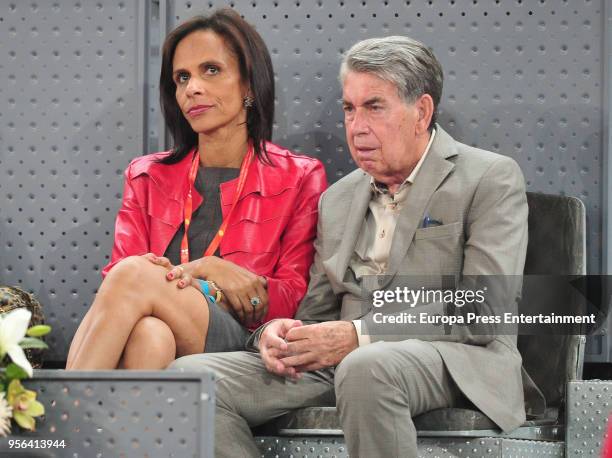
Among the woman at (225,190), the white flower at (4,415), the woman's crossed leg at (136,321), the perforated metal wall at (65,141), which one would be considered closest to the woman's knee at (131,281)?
the woman's crossed leg at (136,321)

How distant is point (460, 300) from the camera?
2732 mm

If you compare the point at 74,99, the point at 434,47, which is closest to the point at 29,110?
the point at 74,99

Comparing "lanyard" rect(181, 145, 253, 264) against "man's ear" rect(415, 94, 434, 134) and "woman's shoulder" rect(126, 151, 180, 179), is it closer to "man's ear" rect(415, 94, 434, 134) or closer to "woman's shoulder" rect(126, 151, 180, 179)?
"woman's shoulder" rect(126, 151, 180, 179)

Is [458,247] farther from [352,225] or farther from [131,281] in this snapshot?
[131,281]

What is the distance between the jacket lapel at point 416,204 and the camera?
287 cm

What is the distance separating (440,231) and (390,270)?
0.57 ft

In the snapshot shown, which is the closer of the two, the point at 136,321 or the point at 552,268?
the point at 136,321

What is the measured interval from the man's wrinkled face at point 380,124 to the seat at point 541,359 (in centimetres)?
50

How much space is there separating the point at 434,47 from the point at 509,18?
271mm

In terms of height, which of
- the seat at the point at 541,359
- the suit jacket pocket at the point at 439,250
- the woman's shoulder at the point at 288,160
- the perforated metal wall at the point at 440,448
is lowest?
the perforated metal wall at the point at 440,448

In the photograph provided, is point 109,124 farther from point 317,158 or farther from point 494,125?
point 494,125

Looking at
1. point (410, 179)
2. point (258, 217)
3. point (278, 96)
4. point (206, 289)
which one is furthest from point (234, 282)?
point (278, 96)

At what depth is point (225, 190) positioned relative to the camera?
3264mm

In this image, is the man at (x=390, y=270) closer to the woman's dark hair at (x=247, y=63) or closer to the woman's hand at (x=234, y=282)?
the woman's hand at (x=234, y=282)
